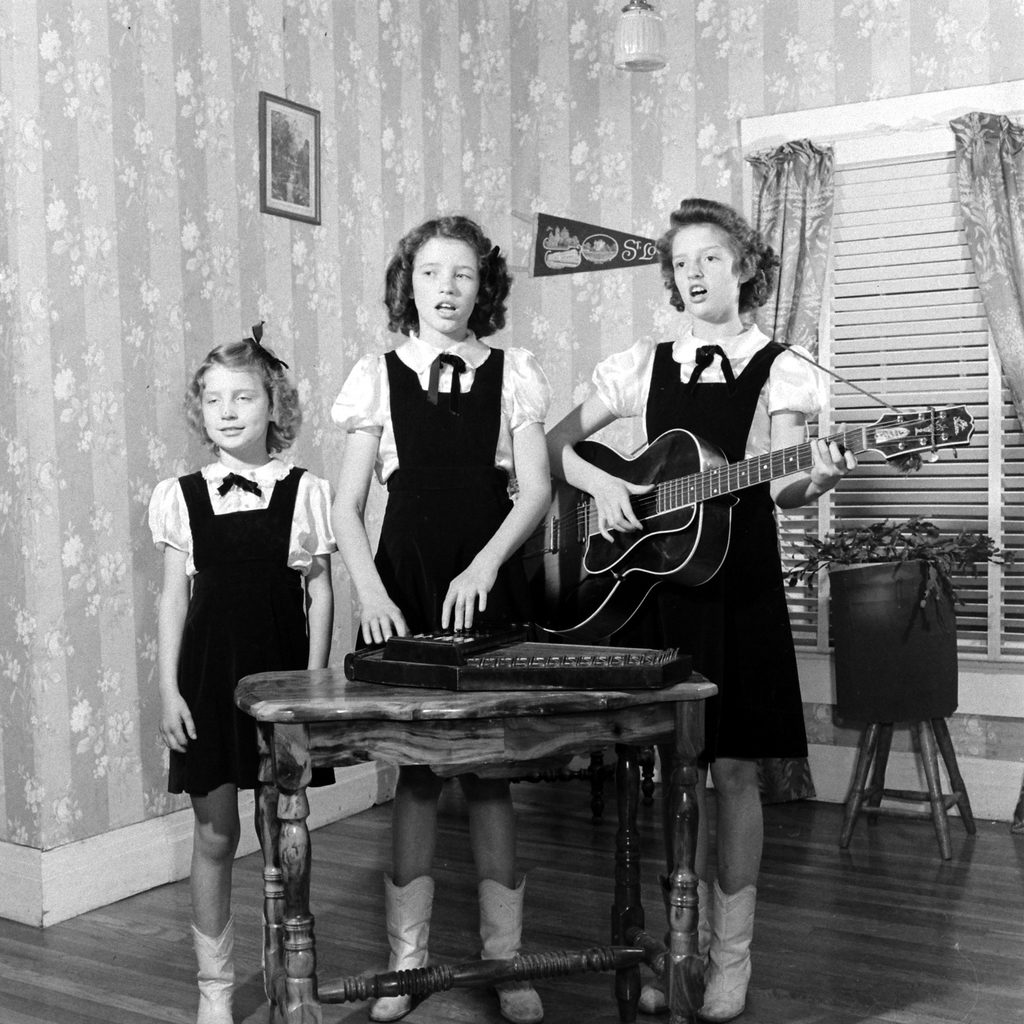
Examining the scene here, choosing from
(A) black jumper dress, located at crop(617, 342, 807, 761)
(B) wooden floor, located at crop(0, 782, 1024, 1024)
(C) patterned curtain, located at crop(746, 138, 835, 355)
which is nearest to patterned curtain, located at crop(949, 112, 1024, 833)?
(C) patterned curtain, located at crop(746, 138, 835, 355)

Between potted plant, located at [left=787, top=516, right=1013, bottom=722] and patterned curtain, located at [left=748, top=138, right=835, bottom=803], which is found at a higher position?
patterned curtain, located at [left=748, top=138, right=835, bottom=803]

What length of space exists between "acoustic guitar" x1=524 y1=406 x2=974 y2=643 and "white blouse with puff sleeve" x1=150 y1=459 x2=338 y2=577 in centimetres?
47

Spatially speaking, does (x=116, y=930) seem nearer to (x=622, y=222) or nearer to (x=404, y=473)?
(x=404, y=473)

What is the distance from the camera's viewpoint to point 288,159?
12.4 feet

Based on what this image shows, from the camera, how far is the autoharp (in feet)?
6.01

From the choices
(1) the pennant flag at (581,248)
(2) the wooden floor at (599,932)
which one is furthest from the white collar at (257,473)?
(1) the pennant flag at (581,248)

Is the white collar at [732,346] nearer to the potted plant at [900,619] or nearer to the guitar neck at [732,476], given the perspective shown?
the guitar neck at [732,476]

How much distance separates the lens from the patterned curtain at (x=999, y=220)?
12.5ft

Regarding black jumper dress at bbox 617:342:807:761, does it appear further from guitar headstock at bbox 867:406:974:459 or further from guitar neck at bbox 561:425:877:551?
guitar headstock at bbox 867:406:974:459

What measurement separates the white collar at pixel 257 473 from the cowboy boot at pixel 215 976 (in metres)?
0.86

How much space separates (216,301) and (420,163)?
1194mm

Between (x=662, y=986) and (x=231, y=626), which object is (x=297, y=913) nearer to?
(x=231, y=626)

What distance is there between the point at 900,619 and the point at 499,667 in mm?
2135

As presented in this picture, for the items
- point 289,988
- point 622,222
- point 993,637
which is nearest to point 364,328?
point 622,222
